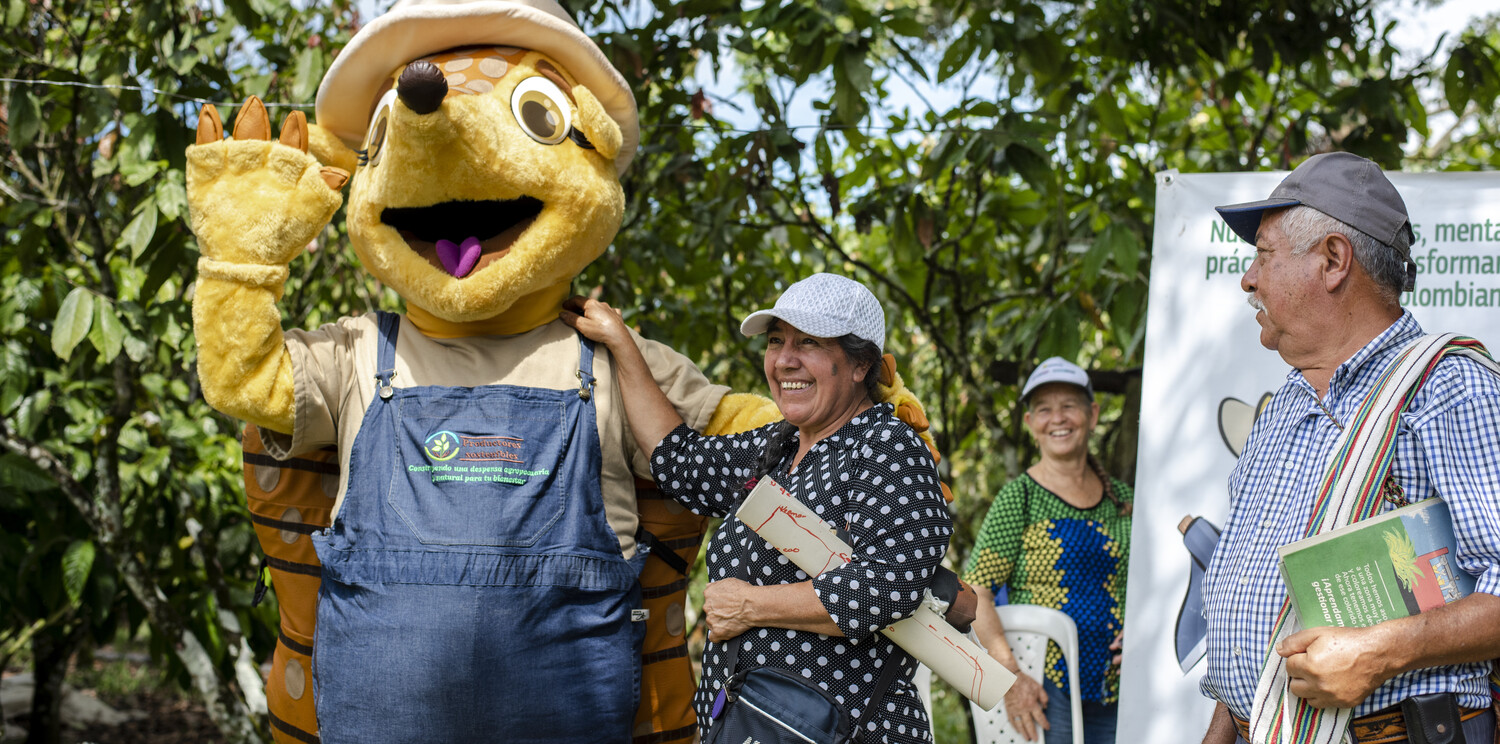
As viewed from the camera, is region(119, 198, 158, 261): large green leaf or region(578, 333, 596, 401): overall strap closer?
region(578, 333, 596, 401): overall strap

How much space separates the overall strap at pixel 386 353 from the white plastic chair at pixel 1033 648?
6.02ft

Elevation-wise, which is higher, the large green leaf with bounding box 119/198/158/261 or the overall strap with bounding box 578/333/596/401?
the large green leaf with bounding box 119/198/158/261

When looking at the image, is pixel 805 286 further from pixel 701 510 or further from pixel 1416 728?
pixel 1416 728

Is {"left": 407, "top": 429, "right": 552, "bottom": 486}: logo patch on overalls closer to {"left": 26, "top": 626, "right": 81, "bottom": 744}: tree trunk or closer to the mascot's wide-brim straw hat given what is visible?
the mascot's wide-brim straw hat

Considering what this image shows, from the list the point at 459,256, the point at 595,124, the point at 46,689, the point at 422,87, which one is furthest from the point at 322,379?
the point at 46,689

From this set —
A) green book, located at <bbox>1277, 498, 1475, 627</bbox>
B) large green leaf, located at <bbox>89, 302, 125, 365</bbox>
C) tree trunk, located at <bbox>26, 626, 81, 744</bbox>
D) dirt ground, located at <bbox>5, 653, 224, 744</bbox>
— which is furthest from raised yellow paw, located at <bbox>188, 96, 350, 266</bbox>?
tree trunk, located at <bbox>26, 626, 81, 744</bbox>

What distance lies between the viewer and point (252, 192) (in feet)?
7.20

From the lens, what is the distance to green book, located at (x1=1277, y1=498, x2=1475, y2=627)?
60.7 inches

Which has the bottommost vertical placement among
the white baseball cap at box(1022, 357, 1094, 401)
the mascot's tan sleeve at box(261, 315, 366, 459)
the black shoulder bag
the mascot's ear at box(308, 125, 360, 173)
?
the black shoulder bag

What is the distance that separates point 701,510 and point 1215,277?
148cm

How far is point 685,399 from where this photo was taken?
2.50m

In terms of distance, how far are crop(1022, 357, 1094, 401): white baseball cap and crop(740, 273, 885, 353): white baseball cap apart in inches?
53.0

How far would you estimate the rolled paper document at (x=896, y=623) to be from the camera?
1.98 metres

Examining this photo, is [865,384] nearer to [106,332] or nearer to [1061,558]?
[1061,558]
